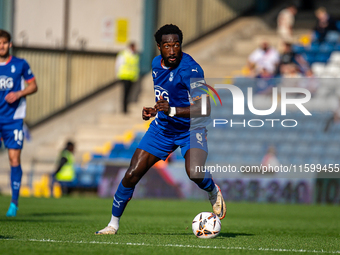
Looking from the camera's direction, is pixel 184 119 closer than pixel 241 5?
Yes

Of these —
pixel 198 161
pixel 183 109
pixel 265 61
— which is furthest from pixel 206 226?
pixel 265 61

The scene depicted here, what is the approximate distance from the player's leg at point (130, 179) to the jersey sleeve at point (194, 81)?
2.64 ft

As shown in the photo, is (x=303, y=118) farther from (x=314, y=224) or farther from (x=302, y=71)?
(x=314, y=224)

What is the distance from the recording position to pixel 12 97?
315 inches

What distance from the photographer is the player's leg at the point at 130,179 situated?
6.09 m

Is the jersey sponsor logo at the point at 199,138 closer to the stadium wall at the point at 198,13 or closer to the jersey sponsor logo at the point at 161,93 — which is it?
the jersey sponsor logo at the point at 161,93

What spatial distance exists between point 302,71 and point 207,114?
1169 centimetres

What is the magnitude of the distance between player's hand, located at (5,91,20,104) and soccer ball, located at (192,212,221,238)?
332cm

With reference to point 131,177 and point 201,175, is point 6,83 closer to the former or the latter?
point 131,177

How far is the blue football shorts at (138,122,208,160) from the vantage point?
6.17m

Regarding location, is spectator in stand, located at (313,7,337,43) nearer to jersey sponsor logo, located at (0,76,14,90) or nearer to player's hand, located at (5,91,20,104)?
jersey sponsor logo, located at (0,76,14,90)

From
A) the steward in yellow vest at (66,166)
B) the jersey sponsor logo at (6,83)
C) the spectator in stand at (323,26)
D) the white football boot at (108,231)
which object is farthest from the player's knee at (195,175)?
the spectator in stand at (323,26)

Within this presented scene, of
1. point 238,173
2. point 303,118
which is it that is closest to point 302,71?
point 303,118

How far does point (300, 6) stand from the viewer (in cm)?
2386
